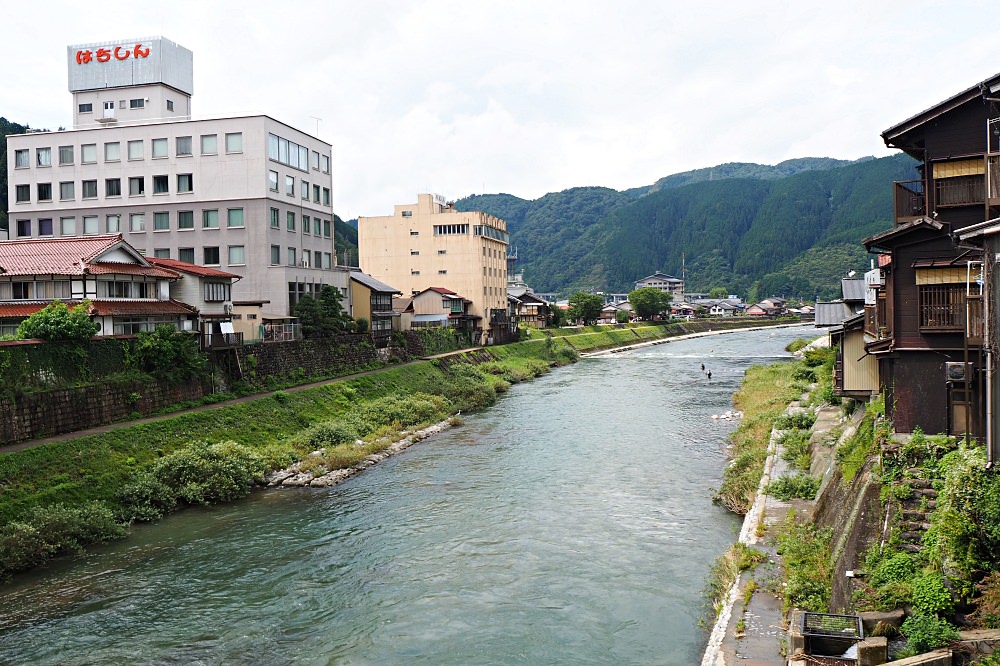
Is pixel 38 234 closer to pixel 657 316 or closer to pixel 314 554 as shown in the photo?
pixel 314 554

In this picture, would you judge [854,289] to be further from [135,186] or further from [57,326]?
[135,186]

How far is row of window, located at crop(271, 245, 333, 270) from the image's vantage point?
142 feet

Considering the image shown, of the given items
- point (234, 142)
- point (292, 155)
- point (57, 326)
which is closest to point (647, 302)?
point (292, 155)

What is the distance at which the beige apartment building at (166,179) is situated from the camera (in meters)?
42.3

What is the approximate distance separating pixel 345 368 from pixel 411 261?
35.1m

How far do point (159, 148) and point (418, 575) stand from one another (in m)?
35.8

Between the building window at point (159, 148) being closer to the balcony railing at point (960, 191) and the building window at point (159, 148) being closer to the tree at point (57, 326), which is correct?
the tree at point (57, 326)

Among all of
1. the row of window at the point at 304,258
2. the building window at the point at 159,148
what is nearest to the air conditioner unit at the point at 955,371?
the row of window at the point at 304,258

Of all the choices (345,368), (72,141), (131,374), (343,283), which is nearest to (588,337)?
(343,283)

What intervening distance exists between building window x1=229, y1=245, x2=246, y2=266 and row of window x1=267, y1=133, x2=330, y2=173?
546cm

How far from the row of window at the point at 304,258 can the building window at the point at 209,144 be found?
6262 mm

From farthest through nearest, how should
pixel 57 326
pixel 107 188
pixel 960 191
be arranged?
1. pixel 107 188
2. pixel 57 326
3. pixel 960 191

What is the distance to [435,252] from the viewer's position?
75.4 metres

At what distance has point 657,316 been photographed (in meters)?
120
